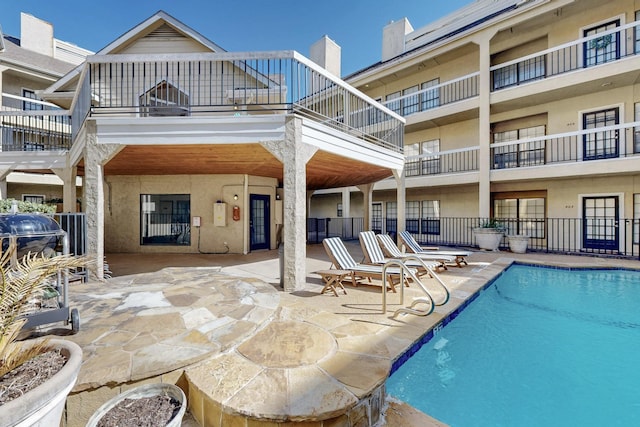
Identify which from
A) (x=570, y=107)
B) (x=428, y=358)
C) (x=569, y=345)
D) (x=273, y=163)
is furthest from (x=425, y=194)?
(x=428, y=358)

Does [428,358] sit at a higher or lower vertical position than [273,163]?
lower

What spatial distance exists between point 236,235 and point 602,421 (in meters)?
10.1

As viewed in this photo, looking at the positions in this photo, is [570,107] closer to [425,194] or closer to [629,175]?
[629,175]

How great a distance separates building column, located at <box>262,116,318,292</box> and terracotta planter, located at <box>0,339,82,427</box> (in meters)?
3.95

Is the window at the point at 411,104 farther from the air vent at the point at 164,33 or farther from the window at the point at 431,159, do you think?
the air vent at the point at 164,33

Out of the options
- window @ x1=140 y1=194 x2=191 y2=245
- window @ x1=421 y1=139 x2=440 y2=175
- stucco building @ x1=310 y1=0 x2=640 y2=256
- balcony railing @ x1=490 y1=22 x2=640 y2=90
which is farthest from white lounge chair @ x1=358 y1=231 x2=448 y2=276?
balcony railing @ x1=490 y1=22 x2=640 y2=90

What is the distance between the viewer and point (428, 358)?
4.01 metres

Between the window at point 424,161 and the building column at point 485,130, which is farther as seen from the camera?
the window at point 424,161

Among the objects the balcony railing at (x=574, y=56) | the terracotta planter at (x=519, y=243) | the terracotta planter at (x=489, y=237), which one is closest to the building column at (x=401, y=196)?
the terracotta planter at (x=489, y=237)

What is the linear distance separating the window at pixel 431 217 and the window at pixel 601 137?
6808 mm

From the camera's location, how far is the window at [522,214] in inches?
540

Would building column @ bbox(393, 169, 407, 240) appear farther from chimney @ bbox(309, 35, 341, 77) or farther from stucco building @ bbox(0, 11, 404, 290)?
chimney @ bbox(309, 35, 341, 77)

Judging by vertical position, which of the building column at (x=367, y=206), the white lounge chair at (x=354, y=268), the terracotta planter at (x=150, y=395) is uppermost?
the building column at (x=367, y=206)

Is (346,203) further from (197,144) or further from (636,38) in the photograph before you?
(636,38)
